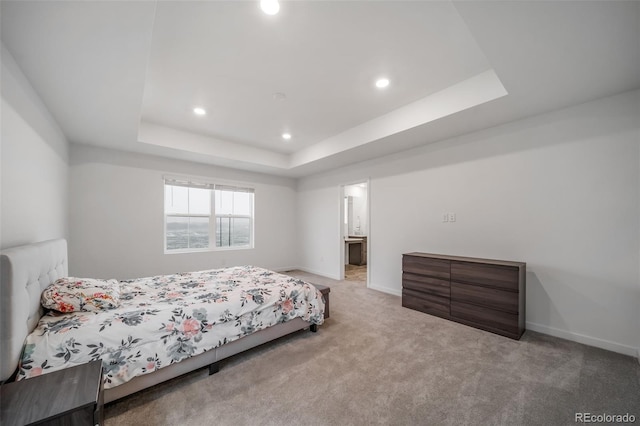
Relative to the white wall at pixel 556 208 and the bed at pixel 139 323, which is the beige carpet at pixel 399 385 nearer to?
the bed at pixel 139 323

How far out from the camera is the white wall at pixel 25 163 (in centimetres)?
175

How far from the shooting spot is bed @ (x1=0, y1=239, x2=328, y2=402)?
4.71ft

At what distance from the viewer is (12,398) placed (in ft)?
3.76

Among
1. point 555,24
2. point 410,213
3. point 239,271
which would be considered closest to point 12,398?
point 239,271

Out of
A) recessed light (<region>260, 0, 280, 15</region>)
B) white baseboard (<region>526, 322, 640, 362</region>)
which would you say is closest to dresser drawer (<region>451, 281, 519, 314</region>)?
white baseboard (<region>526, 322, 640, 362</region>)

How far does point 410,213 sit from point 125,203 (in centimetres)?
467

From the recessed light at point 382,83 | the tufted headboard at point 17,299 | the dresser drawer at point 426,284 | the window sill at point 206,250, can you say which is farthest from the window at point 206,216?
the recessed light at point 382,83

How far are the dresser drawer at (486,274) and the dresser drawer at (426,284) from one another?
0.59ft

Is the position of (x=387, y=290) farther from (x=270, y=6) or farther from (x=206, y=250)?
(x=270, y=6)

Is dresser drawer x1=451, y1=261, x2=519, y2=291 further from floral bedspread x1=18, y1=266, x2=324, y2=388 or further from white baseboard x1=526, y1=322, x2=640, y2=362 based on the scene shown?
floral bedspread x1=18, y1=266, x2=324, y2=388

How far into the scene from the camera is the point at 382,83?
2.72 m

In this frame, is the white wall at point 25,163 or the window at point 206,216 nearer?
the white wall at point 25,163

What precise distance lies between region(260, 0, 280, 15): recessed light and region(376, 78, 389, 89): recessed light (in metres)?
1.28

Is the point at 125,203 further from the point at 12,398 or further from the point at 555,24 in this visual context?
the point at 555,24
